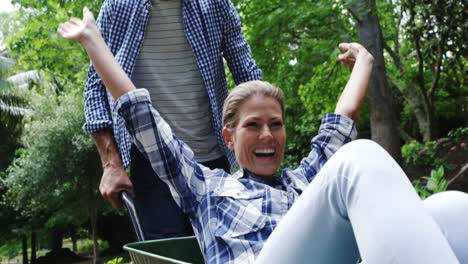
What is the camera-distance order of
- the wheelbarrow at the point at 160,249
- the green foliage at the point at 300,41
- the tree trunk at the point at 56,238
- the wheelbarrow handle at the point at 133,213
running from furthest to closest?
the tree trunk at the point at 56,238, the green foliage at the point at 300,41, the wheelbarrow handle at the point at 133,213, the wheelbarrow at the point at 160,249

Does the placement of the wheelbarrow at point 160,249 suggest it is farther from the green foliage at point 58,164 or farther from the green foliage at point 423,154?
the green foliage at point 58,164

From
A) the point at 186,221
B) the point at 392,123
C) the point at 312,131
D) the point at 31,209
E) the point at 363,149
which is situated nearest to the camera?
the point at 363,149

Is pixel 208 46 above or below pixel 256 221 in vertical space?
above

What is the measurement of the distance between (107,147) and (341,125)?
0.83 metres

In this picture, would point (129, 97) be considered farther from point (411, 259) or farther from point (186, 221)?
point (411, 259)

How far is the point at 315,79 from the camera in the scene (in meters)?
9.76

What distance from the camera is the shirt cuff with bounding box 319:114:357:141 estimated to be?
6.64 feet

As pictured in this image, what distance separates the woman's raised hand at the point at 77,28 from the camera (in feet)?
5.79

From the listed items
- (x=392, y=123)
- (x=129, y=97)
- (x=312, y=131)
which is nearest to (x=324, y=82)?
(x=392, y=123)

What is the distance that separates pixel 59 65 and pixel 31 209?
38.0 ft

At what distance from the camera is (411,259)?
1.07 meters

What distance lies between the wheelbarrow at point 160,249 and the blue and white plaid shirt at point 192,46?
0.26 meters

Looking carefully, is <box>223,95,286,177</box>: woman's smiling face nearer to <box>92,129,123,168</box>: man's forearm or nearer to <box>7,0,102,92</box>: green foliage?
<box>92,129,123,168</box>: man's forearm

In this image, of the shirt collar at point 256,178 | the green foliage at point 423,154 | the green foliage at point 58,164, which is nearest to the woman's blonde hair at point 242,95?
the shirt collar at point 256,178
